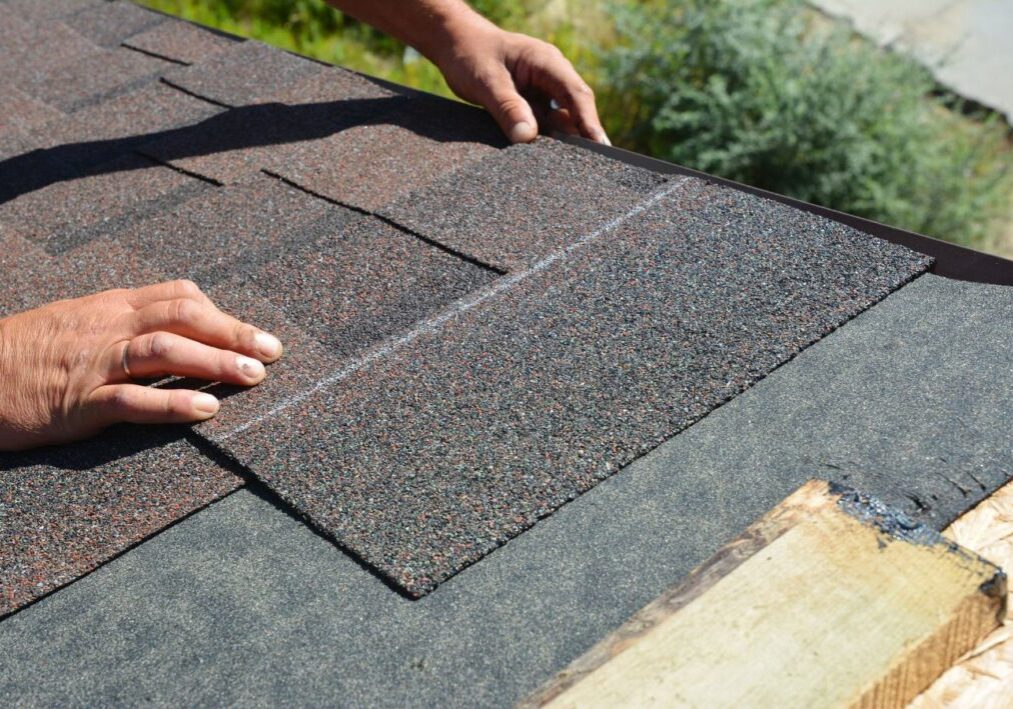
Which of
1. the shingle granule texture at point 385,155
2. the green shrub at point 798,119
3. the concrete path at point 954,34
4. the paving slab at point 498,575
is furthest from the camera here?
the concrete path at point 954,34

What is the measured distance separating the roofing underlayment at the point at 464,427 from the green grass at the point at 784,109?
469 centimetres

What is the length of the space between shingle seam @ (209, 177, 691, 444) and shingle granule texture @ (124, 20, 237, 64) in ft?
6.64

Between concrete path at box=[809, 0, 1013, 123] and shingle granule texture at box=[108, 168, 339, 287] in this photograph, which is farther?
concrete path at box=[809, 0, 1013, 123]

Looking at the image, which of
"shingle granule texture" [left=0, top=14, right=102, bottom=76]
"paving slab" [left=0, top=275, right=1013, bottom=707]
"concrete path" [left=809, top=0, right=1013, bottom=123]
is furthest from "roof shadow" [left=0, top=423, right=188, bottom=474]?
"concrete path" [left=809, top=0, right=1013, bottom=123]

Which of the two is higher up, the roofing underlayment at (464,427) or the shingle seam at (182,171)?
the roofing underlayment at (464,427)

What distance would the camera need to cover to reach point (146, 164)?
3004 mm

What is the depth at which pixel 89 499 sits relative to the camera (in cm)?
177

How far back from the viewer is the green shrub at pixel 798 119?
689 cm

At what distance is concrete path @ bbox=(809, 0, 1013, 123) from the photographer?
7.97 meters

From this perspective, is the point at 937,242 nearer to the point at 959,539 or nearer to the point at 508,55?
the point at 959,539

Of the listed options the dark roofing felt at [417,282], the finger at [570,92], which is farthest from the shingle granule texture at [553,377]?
the finger at [570,92]

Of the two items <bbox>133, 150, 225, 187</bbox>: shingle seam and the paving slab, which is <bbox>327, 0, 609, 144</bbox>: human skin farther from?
the paving slab

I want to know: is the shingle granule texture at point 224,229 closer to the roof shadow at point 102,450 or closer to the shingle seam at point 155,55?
the roof shadow at point 102,450

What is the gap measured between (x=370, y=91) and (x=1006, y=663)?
2499 mm
